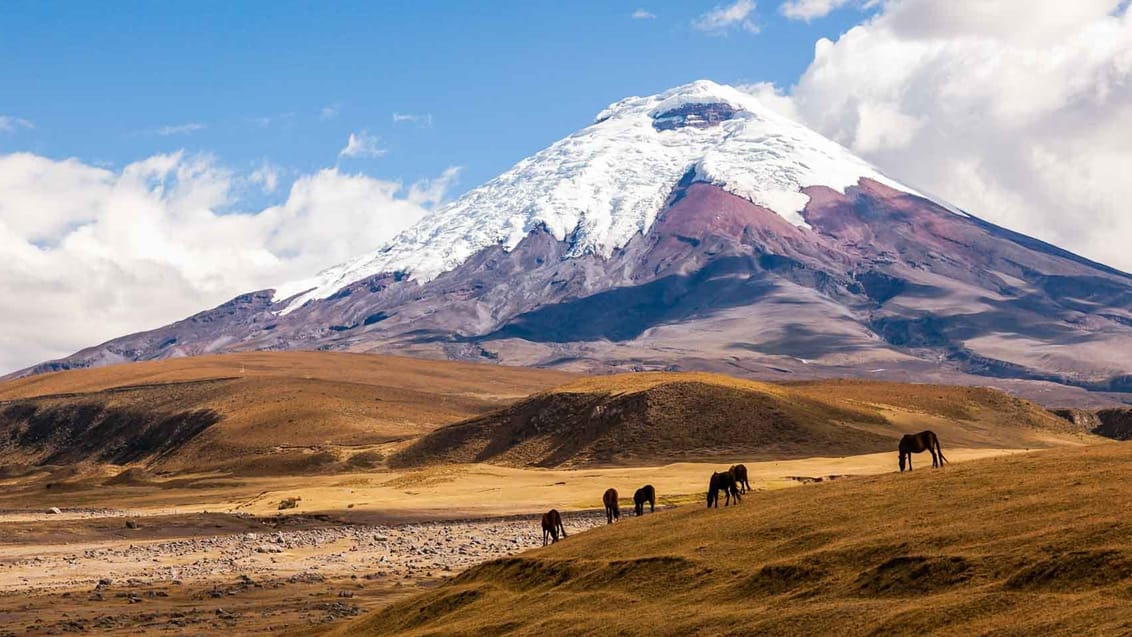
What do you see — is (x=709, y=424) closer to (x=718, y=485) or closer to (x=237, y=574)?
(x=237, y=574)

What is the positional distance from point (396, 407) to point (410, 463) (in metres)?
52.4

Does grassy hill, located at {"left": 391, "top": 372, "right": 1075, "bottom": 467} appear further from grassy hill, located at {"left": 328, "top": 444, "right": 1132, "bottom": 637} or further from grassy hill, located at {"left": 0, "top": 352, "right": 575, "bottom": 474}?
grassy hill, located at {"left": 328, "top": 444, "right": 1132, "bottom": 637}

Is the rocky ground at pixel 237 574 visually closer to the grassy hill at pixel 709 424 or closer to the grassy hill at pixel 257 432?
the grassy hill at pixel 709 424

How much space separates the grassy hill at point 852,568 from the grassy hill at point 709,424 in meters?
82.2

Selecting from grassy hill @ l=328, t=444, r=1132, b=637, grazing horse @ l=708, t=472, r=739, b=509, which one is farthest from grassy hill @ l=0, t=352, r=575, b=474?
grassy hill @ l=328, t=444, r=1132, b=637

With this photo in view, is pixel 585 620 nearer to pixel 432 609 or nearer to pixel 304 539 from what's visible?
pixel 432 609

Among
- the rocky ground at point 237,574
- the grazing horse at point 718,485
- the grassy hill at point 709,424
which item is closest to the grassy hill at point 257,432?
the grassy hill at point 709,424

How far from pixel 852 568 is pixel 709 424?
100201 mm

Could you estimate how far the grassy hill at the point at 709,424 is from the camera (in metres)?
120

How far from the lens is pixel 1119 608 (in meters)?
19.2

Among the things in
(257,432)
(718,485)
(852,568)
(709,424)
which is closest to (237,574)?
(718,485)

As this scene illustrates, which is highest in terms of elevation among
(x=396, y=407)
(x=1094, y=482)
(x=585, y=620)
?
(x=396, y=407)

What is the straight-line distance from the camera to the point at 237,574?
50.9 m

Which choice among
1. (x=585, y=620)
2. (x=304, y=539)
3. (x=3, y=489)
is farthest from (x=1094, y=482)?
(x=3, y=489)
